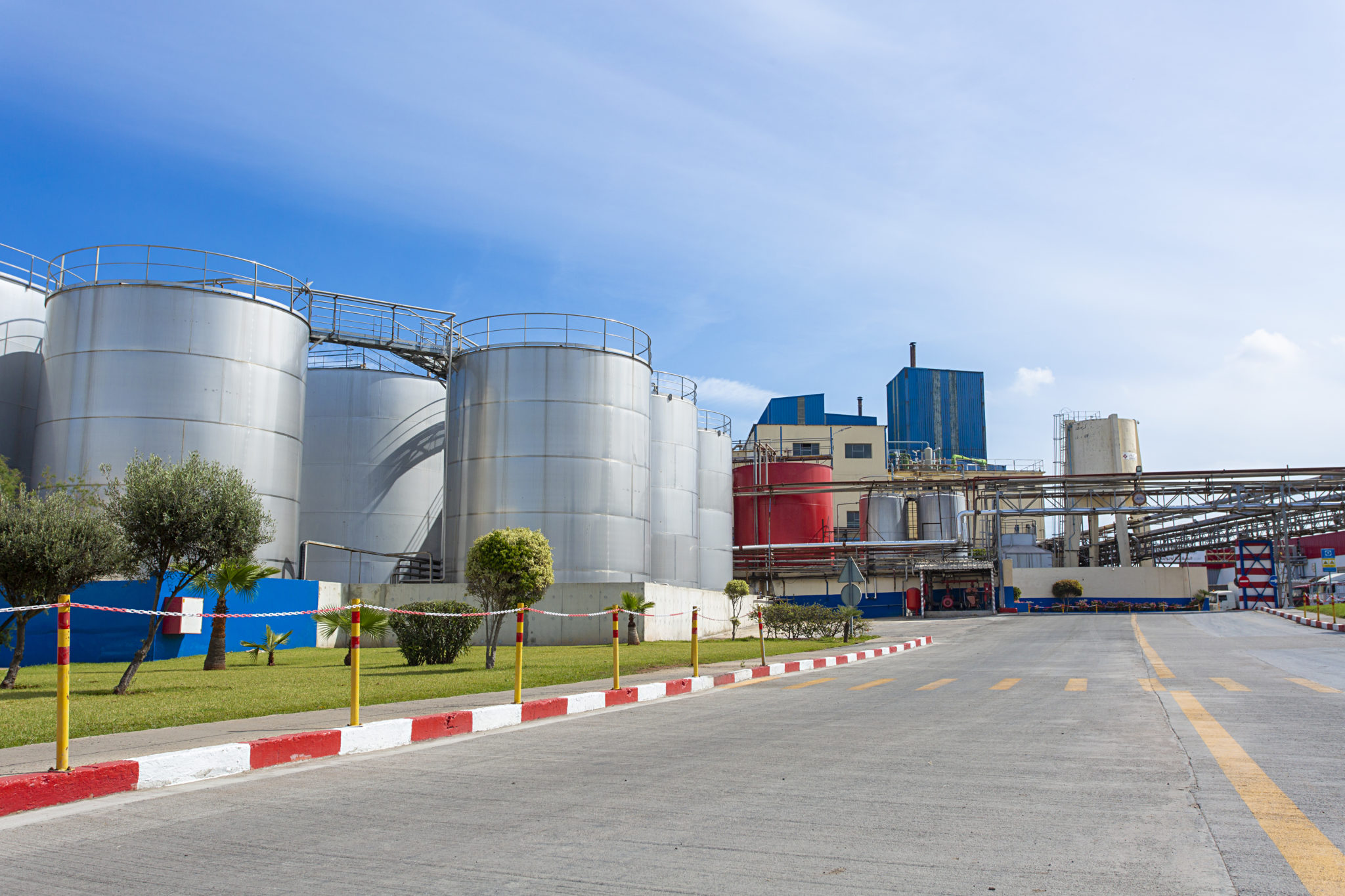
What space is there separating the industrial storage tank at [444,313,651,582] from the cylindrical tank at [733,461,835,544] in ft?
94.5

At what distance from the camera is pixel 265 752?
24.5 ft

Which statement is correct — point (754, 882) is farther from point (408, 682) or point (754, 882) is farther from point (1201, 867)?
point (408, 682)

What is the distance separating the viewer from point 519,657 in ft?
34.8

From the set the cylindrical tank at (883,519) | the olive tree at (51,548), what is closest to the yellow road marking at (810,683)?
the olive tree at (51,548)

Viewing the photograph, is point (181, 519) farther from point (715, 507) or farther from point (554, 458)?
point (715, 507)

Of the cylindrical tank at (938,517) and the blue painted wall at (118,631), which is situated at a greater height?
the cylindrical tank at (938,517)

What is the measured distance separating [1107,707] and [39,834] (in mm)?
9665

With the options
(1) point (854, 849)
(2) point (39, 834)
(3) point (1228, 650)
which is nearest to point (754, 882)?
(1) point (854, 849)

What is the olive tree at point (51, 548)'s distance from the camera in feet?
44.5

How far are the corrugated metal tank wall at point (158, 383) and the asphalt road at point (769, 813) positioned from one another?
Result: 21919 mm

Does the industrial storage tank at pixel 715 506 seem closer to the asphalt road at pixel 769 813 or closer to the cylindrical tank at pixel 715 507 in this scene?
the cylindrical tank at pixel 715 507

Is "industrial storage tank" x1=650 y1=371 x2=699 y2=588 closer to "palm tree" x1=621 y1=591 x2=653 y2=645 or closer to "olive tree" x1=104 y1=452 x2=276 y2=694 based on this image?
"palm tree" x1=621 y1=591 x2=653 y2=645

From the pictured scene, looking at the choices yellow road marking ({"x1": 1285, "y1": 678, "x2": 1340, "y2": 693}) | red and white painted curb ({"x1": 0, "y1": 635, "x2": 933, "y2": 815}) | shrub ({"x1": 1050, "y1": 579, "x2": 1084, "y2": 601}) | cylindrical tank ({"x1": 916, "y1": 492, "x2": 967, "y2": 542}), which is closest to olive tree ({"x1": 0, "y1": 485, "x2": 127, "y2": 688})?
red and white painted curb ({"x1": 0, "y1": 635, "x2": 933, "y2": 815})

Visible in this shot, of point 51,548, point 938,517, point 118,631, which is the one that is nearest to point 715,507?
point 938,517
